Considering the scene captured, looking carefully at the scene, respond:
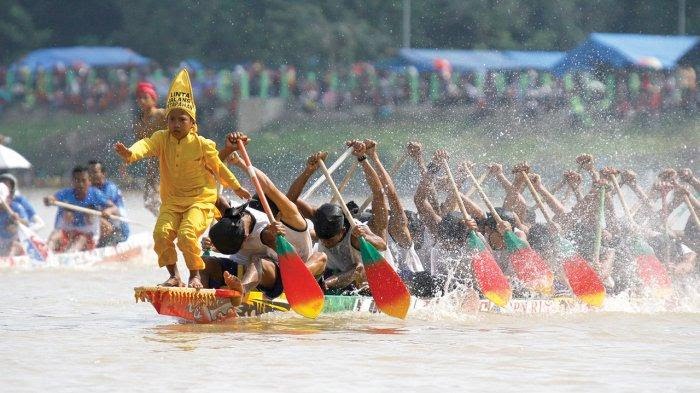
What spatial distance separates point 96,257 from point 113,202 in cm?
66

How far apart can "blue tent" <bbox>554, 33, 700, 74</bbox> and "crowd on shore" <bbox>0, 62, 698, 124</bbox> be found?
270mm

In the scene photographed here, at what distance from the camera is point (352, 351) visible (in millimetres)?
9125

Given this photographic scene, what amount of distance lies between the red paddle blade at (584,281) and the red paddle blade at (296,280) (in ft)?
7.99

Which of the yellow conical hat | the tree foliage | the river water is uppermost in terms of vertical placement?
the tree foliage

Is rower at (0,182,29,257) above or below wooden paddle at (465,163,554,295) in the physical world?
above

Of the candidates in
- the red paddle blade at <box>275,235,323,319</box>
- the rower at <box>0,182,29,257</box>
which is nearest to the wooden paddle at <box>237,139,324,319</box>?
the red paddle blade at <box>275,235,323,319</box>

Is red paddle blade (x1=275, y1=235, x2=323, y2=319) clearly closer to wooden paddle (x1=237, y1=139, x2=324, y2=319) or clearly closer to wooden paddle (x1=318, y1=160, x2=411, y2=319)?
wooden paddle (x1=237, y1=139, x2=324, y2=319)

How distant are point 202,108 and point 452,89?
5.57 meters

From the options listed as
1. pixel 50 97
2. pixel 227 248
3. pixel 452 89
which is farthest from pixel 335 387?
pixel 50 97

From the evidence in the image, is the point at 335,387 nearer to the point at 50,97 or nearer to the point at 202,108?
the point at 202,108

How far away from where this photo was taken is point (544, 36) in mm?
37812

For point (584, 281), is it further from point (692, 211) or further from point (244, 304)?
point (244, 304)

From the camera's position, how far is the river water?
8102mm

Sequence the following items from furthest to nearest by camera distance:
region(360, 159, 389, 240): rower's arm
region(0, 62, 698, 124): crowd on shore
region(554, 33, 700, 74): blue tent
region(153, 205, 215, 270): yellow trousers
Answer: region(554, 33, 700, 74): blue tent → region(0, 62, 698, 124): crowd on shore → region(360, 159, 389, 240): rower's arm → region(153, 205, 215, 270): yellow trousers
